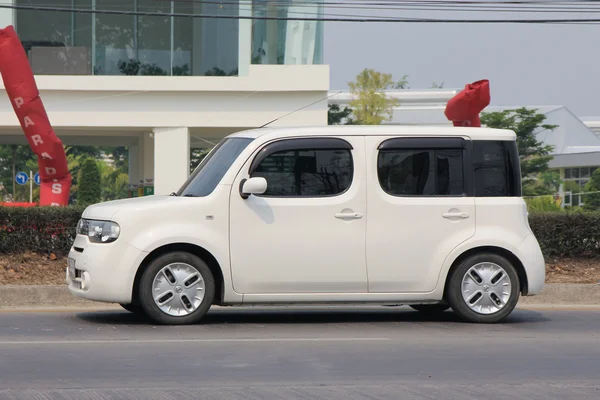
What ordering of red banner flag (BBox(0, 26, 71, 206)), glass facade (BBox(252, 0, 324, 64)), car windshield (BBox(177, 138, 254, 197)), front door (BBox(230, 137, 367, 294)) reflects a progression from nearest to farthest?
front door (BBox(230, 137, 367, 294)) < car windshield (BBox(177, 138, 254, 197)) < red banner flag (BBox(0, 26, 71, 206)) < glass facade (BBox(252, 0, 324, 64))

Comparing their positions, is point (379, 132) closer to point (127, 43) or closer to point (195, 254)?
point (195, 254)

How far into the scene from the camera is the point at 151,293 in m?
10.1

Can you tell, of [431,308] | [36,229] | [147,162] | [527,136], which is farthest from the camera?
[527,136]

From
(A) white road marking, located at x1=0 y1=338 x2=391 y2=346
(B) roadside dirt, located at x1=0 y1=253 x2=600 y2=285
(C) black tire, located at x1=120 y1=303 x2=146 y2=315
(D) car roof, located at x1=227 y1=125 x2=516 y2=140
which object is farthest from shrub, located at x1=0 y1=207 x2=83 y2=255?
(A) white road marking, located at x1=0 y1=338 x2=391 y2=346

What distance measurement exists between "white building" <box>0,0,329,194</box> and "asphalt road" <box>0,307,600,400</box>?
67.5 feet

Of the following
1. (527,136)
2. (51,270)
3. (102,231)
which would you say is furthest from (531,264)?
(527,136)

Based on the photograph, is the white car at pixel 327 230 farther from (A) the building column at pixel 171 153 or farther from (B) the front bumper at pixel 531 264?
(A) the building column at pixel 171 153

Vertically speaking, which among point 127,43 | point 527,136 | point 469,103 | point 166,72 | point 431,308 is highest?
point 127,43

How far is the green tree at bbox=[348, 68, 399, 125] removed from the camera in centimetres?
5769

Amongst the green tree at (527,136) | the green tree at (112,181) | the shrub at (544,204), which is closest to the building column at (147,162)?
the shrub at (544,204)

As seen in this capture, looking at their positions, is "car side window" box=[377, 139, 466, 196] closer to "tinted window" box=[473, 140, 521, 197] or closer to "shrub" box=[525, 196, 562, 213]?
"tinted window" box=[473, 140, 521, 197]

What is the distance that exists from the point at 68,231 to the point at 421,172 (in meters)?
5.80

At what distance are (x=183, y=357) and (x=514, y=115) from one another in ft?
189

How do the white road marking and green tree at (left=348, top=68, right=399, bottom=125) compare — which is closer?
the white road marking
